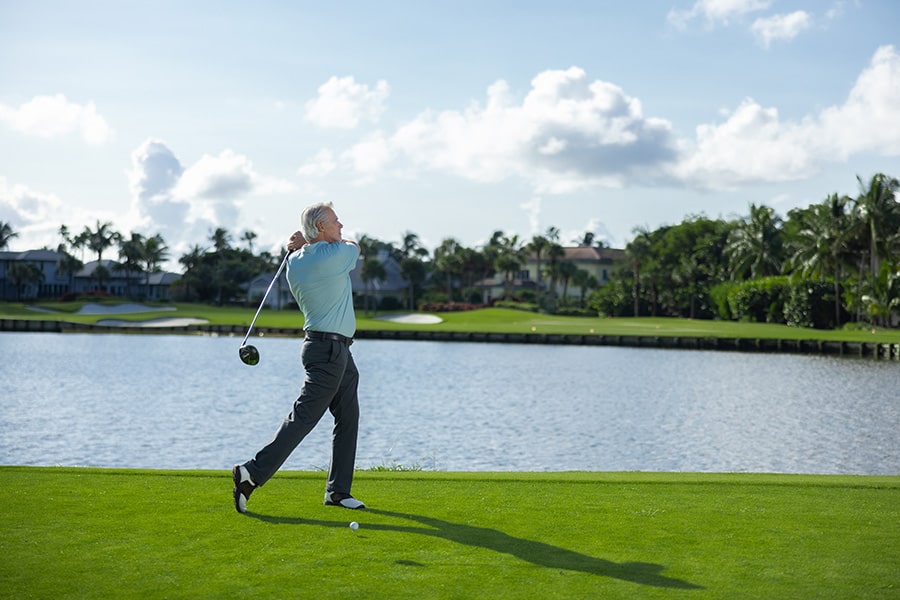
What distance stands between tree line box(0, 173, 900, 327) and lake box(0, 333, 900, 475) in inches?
923

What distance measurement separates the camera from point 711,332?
75.7 metres

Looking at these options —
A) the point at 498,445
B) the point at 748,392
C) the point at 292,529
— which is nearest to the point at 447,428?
the point at 498,445

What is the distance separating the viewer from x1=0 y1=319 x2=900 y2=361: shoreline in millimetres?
64500

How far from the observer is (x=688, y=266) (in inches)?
4129

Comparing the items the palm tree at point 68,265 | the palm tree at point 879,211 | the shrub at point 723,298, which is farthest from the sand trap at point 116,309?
the palm tree at point 879,211

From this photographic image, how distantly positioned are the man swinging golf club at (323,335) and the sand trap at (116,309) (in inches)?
4115

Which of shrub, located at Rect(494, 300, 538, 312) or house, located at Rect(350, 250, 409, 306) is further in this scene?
house, located at Rect(350, 250, 409, 306)

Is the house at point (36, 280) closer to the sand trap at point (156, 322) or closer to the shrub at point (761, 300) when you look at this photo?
the sand trap at point (156, 322)

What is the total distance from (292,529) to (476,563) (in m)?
1.64

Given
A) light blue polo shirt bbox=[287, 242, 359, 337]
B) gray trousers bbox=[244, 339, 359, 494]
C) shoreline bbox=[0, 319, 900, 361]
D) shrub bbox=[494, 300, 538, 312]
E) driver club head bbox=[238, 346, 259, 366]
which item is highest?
shrub bbox=[494, 300, 538, 312]

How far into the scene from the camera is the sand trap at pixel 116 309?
10812 cm

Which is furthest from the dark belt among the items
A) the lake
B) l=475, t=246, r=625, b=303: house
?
l=475, t=246, r=625, b=303: house

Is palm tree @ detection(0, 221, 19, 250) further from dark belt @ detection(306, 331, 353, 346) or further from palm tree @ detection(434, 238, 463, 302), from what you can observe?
dark belt @ detection(306, 331, 353, 346)

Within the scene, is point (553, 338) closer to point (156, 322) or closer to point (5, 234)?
point (156, 322)
